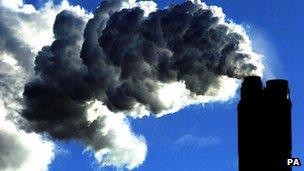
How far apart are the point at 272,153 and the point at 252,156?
1734 mm

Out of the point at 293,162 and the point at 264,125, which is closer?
the point at 264,125

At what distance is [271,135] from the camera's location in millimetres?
138000

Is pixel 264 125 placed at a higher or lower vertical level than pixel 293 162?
higher

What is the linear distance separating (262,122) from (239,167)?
13.3 feet

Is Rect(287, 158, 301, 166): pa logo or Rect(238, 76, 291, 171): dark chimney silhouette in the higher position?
Rect(238, 76, 291, 171): dark chimney silhouette

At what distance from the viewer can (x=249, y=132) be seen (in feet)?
454

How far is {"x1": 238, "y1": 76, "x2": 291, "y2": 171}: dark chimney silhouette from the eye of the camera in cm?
13762

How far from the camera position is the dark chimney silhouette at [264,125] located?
137625 millimetres

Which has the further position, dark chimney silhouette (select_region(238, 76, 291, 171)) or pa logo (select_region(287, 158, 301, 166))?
pa logo (select_region(287, 158, 301, 166))

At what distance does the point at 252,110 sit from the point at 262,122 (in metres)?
1.37

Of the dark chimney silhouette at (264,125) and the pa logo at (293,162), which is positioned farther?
the pa logo at (293,162)

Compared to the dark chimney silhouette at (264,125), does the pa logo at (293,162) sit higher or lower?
lower

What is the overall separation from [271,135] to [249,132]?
A: 5.56 ft

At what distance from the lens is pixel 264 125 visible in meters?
138
